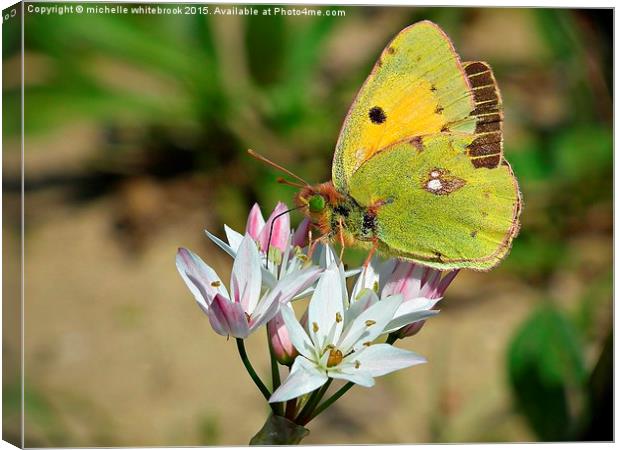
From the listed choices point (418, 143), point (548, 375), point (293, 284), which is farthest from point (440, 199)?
point (548, 375)

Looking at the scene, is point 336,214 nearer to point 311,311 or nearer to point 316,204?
point 316,204

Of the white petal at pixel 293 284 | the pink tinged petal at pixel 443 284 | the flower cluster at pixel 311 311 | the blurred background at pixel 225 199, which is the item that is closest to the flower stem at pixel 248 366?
the flower cluster at pixel 311 311

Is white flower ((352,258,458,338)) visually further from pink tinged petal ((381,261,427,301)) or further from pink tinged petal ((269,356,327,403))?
pink tinged petal ((269,356,327,403))

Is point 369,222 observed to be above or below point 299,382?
above

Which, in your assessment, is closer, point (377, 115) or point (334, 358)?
point (334, 358)

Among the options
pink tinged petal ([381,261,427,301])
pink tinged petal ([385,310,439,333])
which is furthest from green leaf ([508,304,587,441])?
pink tinged petal ([385,310,439,333])

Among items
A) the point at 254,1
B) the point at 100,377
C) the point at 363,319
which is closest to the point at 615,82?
the point at 254,1

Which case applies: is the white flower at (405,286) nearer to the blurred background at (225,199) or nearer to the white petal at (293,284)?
the white petal at (293,284)
